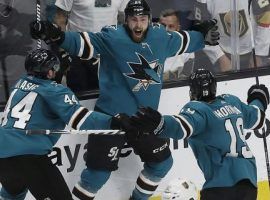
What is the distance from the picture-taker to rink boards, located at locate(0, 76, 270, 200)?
14.1ft

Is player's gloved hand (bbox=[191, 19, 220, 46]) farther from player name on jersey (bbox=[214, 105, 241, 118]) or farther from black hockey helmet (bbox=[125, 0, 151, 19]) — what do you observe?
player name on jersey (bbox=[214, 105, 241, 118])

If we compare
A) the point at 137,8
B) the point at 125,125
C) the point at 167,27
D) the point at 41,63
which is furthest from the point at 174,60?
the point at 125,125

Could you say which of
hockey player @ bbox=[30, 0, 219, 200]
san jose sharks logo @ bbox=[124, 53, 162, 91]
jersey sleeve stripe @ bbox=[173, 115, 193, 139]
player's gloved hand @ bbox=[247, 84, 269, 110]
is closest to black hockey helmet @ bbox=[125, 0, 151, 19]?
hockey player @ bbox=[30, 0, 219, 200]

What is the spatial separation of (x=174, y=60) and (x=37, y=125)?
120 centimetres

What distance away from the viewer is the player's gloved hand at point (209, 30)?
433 centimetres

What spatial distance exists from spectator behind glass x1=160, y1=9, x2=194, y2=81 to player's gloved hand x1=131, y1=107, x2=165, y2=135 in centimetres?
127

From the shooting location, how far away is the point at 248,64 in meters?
4.76

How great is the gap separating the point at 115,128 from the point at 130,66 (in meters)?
0.58

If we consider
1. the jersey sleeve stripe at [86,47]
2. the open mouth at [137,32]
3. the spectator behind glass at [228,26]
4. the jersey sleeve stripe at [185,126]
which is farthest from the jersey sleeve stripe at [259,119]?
the spectator behind glass at [228,26]

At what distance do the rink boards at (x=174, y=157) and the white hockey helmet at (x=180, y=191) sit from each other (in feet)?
3.20

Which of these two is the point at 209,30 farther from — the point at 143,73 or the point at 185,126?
the point at 185,126

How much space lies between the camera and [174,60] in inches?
182

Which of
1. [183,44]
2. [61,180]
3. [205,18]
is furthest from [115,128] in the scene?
[205,18]

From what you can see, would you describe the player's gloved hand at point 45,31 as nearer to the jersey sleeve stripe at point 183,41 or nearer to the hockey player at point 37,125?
the hockey player at point 37,125
